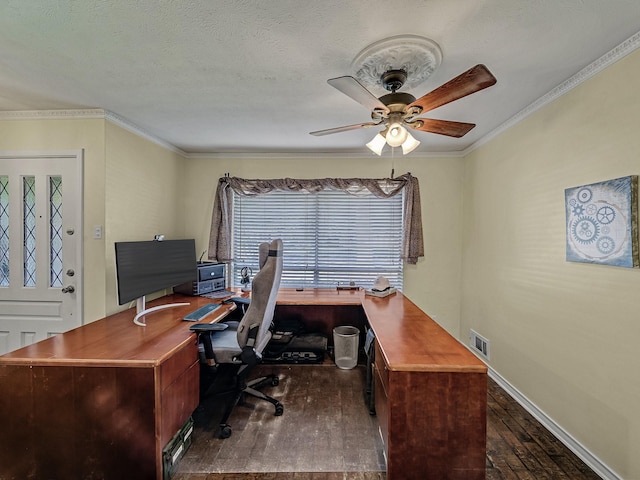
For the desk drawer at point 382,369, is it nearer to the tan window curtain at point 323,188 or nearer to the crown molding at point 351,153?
the tan window curtain at point 323,188

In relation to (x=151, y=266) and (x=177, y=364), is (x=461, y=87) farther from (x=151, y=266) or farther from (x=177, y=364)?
(x=151, y=266)

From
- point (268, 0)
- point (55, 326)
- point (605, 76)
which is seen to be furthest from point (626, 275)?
point (55, 326)

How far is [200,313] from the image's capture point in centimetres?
236

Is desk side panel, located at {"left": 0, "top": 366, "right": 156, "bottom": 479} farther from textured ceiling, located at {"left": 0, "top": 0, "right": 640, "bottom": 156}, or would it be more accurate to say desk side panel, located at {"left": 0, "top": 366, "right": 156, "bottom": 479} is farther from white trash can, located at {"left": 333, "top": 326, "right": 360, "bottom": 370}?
white trash can, located at {"left": 333, "top": 326, "right": 360, "bottom": 370}

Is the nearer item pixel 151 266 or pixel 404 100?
pixel 404 100

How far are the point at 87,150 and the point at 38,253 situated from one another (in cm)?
96

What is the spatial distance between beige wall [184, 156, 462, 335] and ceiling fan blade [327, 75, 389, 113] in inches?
76.4

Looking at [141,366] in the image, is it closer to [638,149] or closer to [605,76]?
[638,149]

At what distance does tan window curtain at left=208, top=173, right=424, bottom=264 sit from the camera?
136 inches

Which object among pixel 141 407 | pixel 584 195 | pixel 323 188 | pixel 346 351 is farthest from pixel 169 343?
pixel 584 195

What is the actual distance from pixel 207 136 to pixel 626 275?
343 cm

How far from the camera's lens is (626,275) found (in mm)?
1565

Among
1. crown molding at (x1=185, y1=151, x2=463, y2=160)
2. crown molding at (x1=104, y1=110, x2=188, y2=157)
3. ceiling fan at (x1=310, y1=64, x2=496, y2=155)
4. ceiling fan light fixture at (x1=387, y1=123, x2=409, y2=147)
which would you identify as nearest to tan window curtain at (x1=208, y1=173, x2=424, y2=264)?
crown molding at (x1=185, y1=151, x2=463, y2=160)

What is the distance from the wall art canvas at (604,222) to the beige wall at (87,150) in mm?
3477
